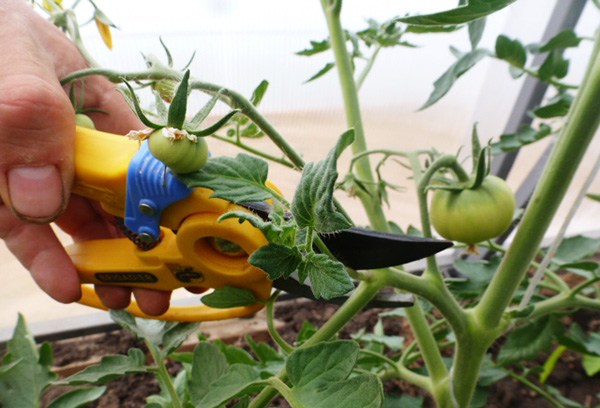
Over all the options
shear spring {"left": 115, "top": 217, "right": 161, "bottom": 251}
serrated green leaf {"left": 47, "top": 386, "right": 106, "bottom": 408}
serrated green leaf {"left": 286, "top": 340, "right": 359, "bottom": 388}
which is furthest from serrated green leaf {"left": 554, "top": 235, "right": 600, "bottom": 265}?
serrated green leaf {"left": 47, "top": 386, "right": 106, "bottom": 408}

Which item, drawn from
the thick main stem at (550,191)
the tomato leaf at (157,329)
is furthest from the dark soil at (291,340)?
the thick main stem at (550,191)

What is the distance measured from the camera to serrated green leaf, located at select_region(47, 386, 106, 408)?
56 centimetres

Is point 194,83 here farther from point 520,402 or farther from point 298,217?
point 520,402

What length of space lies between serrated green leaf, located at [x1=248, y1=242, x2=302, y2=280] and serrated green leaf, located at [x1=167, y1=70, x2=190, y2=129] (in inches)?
4.0

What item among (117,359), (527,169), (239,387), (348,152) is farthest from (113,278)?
(527,169)

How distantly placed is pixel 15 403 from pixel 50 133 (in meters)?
0.39

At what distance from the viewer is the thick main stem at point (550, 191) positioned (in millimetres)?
416

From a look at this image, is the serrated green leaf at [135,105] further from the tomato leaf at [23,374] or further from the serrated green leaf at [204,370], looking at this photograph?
the tomato leaf at [23,374]

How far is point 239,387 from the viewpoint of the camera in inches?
15.4

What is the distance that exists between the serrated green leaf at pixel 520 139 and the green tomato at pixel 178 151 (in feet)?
1.59

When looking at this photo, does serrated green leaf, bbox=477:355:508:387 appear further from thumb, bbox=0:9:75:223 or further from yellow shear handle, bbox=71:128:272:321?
thumb, bbox=0:9:75:223

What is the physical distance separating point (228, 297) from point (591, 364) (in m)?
0.78

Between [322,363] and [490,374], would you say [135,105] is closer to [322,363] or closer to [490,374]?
[322,363]

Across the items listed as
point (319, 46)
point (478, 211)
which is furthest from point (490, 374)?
point (319, 46)
